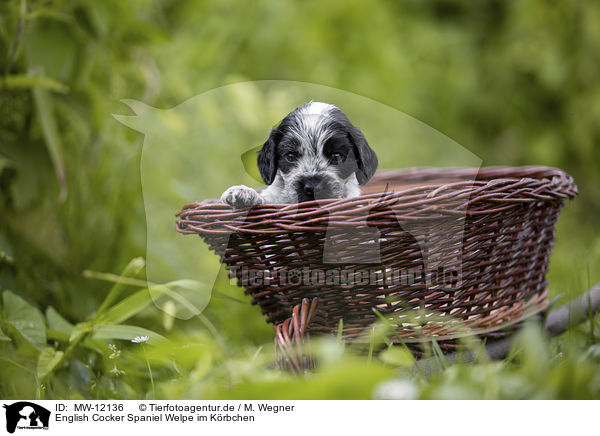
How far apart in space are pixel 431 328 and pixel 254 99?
61cm

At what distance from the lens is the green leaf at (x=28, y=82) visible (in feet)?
4.40

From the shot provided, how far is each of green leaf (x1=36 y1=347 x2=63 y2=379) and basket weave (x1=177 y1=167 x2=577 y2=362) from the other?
402mm

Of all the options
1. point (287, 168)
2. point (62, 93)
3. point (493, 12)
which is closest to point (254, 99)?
point (287, 168)

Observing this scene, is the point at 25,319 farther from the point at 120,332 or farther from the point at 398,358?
the point at 398,358

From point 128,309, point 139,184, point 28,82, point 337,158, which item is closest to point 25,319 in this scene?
point 128,309

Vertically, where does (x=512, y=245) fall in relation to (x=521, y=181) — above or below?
→ below

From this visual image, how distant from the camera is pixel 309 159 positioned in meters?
0.94

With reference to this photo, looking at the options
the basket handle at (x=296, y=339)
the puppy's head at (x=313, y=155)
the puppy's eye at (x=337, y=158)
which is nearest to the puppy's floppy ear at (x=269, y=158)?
the puppy's head at (x=313, y=155)

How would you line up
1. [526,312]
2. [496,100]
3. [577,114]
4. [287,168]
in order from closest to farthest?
[287,168] → [526,312] → [577,114] → [496,100]

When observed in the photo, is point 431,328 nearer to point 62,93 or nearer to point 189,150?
point 189,150

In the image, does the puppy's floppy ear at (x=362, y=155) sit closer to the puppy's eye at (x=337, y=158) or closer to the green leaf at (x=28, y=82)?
the puppy's eye at (x=337, y=158)

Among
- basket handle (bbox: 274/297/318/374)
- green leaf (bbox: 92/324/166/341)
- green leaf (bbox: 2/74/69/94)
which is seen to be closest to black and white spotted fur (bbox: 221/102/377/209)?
basket handle (bbox: 274/297/318/374)

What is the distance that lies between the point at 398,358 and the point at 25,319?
33.6 inches

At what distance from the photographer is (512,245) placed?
1.12 meters
